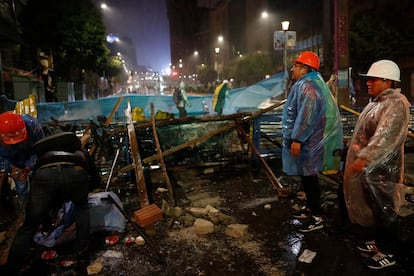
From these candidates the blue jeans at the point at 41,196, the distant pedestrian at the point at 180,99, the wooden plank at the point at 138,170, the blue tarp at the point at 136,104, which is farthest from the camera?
the distant pedestrian at the point at 180,99

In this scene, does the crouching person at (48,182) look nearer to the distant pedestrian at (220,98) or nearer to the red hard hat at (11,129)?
the red hard hat at (11,129)

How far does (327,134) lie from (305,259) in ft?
5.25

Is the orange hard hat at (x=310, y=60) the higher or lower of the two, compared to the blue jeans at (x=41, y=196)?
higher

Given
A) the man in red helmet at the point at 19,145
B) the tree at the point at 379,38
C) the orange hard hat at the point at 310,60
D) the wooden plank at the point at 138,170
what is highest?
the tree at the point at 379,38

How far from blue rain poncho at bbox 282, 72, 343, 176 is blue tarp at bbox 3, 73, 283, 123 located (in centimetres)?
757

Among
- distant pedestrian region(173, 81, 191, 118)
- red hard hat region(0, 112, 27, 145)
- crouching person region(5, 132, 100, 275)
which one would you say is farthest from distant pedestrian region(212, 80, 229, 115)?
red hard hat region(0, 112, 27, 145)

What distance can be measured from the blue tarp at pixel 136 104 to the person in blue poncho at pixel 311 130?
24.7 feet

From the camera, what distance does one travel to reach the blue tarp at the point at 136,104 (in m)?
10.5

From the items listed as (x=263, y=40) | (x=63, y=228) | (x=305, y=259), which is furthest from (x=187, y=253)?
(x=263, y=40)

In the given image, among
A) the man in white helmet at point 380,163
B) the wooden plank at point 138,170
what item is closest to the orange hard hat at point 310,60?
the man in white helmet at point 380,163

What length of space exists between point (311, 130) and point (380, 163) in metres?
0.93

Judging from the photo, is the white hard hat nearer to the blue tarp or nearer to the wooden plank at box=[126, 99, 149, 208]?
the wooden plank at box=[126, 99, 149, 208]

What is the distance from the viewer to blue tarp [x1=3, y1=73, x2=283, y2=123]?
415 inches

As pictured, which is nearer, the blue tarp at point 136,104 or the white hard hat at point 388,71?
the white hard hat at point 388,71
